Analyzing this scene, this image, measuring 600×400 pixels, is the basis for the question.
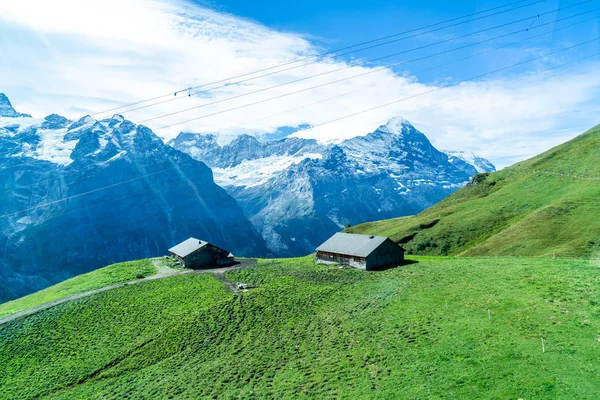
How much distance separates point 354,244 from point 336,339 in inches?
1562

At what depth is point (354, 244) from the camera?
7812 cm

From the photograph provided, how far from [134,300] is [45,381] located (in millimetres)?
21582

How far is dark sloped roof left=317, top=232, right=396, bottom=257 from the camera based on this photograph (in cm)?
7269

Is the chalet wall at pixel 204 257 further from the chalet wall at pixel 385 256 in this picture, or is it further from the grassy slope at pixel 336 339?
the chalet wall at pixel 385 256

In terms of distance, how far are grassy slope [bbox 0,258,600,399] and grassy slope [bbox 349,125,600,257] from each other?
29.1 metres

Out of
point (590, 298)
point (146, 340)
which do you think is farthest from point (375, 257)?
point (146, 340)

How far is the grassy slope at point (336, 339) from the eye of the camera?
95.0ft

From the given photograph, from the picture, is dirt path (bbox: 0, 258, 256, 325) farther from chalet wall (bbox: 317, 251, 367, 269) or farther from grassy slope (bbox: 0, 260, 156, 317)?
chalet wall (bbox: 317, 251, 367, 269)

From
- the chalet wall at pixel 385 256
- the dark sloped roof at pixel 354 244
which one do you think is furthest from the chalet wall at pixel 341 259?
the chalet wall at pixel 385 256

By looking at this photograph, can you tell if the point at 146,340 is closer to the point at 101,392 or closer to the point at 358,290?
the point at 101,392

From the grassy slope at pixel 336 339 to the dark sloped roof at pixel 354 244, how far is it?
8.74 meters

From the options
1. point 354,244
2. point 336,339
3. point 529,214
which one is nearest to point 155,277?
point 354,244

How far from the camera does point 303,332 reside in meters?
43.2

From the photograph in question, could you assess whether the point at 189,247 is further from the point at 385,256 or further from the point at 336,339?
the point at 336,339
